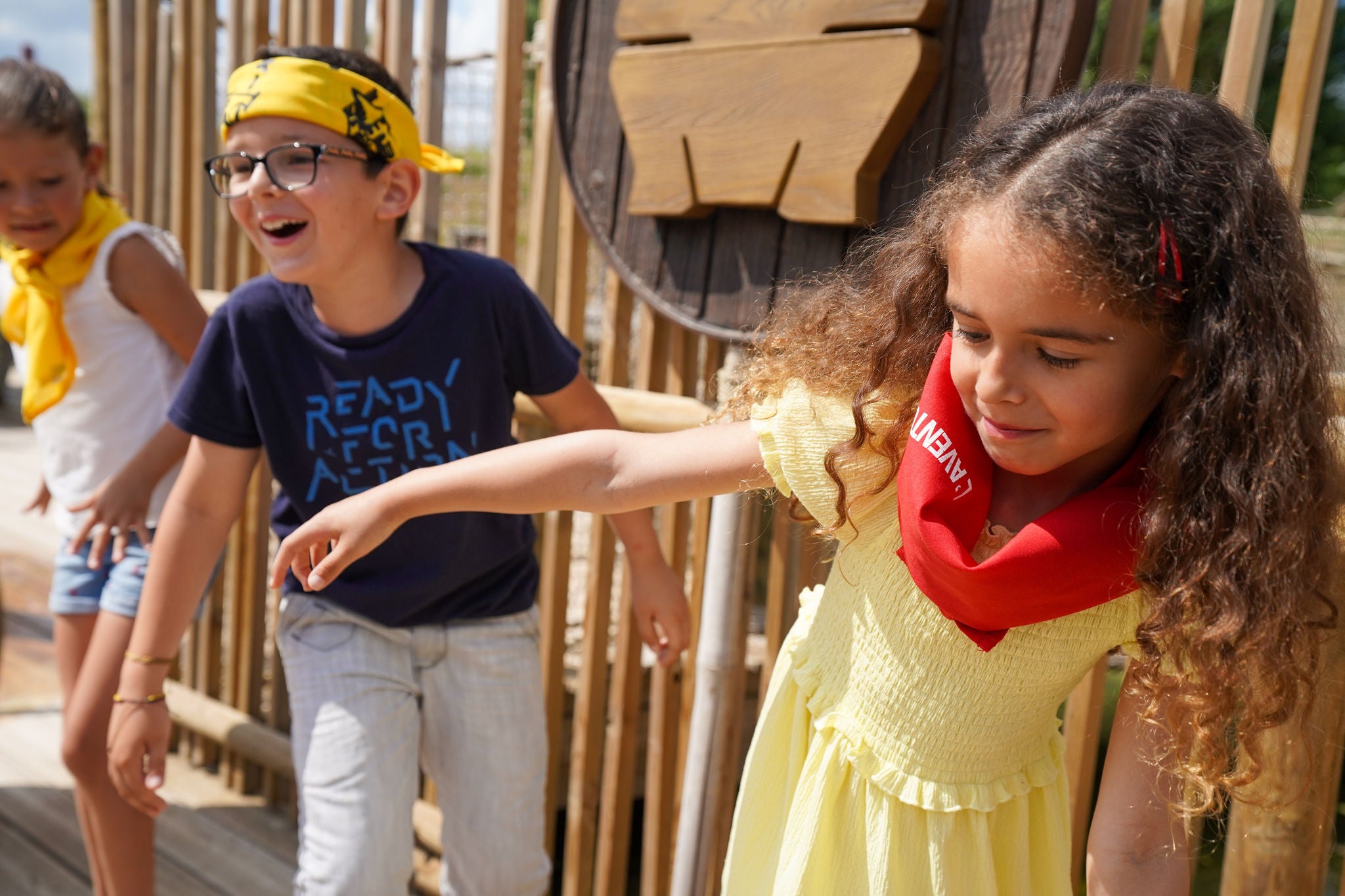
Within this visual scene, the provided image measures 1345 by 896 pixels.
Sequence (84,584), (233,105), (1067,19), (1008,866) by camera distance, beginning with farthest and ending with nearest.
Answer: (84,584), (233,105), (1067,19), (1008,866)

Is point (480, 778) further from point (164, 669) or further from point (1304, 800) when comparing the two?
point (1304, 800)

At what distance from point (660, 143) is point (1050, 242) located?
1.20 m

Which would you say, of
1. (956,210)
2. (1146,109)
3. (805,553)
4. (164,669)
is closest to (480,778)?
(164,669)

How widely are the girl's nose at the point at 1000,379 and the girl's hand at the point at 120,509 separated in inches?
74.7

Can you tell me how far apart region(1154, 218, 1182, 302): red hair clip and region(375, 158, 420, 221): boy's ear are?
1391 millimetres

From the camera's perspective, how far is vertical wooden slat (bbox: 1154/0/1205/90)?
1945 mm

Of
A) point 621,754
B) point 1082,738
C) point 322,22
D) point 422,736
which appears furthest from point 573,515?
point 322,22

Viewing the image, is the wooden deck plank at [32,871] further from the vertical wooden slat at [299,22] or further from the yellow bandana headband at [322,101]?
the vertical wooden slat at [299,22]

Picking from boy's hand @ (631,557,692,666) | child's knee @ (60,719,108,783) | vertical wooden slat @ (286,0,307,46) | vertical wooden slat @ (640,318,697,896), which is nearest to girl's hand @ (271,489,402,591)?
boy's hand @ (631,557,692,666)

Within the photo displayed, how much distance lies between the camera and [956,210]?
4.47ft

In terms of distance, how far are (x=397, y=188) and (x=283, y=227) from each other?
0.22 metres

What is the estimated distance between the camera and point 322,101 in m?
2.09

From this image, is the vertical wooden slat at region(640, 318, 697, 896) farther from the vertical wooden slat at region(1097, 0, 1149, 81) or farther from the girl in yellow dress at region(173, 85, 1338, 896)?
the vertical wooden slat at region(1097, 0, 1149, 81)

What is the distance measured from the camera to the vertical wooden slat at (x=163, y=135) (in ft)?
12.2
